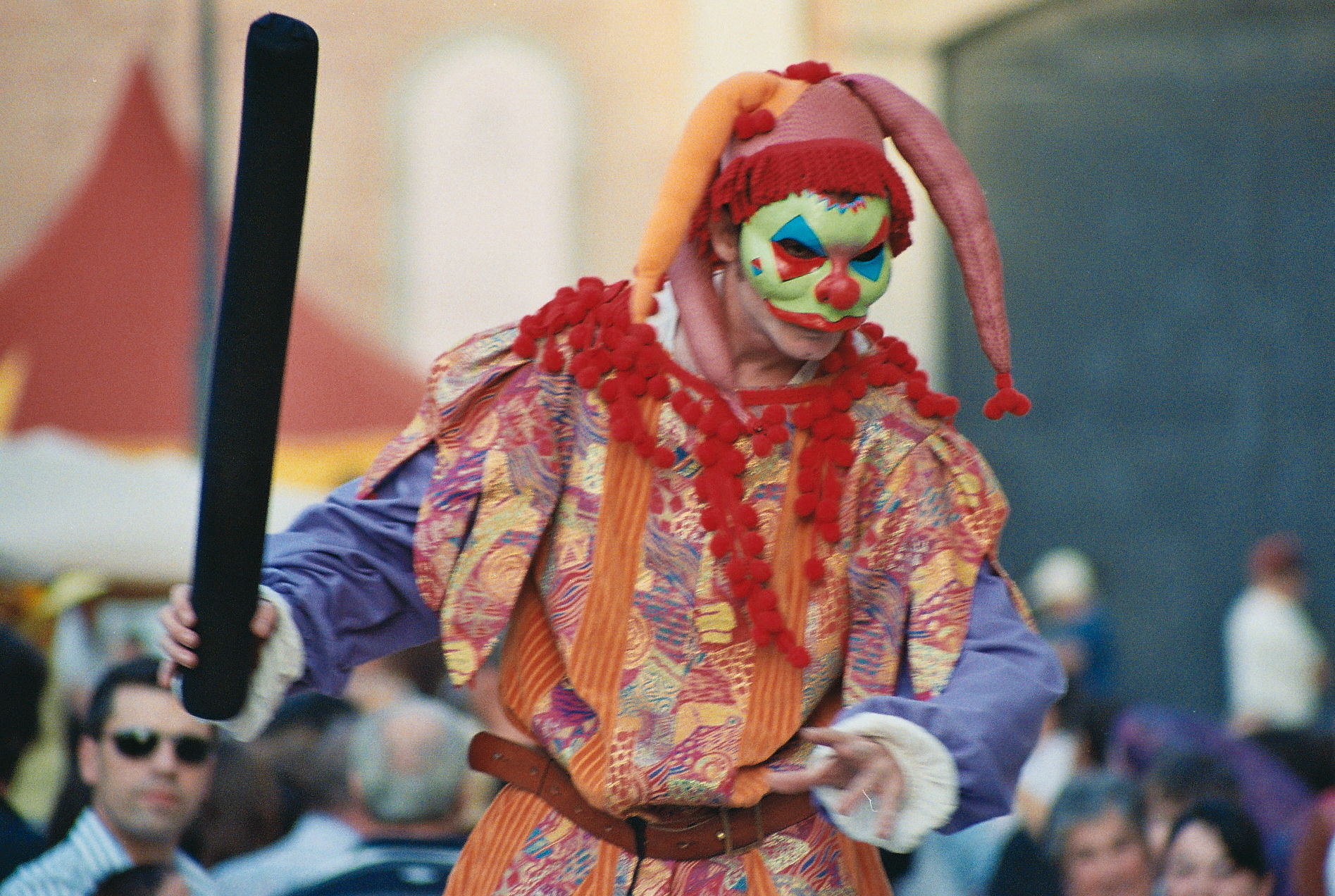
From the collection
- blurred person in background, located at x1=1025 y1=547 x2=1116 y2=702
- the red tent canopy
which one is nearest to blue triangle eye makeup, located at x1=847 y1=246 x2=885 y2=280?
blurred person in background, located at x1=1025 y1=547 x2=1116 y2=702

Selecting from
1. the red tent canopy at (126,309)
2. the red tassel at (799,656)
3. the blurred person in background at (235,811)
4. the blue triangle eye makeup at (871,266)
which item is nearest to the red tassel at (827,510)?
the red tassel at (799,656)

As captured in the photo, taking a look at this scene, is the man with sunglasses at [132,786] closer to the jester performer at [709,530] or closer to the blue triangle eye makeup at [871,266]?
the jester performer at [709,530]

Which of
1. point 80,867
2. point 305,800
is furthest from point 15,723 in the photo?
point 80,867

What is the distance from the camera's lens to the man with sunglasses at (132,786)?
11.6 ft

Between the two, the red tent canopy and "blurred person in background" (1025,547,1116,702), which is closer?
"blurred person in background" (1025,547,1116,702)

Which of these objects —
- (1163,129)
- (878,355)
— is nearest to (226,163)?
(1163,129)

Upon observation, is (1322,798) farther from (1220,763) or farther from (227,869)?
(227,869)

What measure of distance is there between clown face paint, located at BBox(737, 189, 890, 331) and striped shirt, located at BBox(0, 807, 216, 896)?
1937mm

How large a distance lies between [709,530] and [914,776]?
18.9 inches

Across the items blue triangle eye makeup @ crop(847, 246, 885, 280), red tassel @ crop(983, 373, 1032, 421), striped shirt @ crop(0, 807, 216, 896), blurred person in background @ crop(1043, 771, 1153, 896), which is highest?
blue triangle eye makeup @ crop(847, 246, 885, 280)

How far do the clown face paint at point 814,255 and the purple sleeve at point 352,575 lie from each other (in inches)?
20.9

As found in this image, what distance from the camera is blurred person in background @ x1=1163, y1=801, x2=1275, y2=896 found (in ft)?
12.1

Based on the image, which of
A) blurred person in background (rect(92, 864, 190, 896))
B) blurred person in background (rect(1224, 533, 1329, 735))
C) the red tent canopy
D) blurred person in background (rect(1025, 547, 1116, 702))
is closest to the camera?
blurred person in background (rect(92, 864, 190, 896))

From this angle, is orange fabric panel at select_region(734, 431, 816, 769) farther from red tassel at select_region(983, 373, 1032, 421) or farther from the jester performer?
red tassel at select_region(983, 373, 1032, 421)
